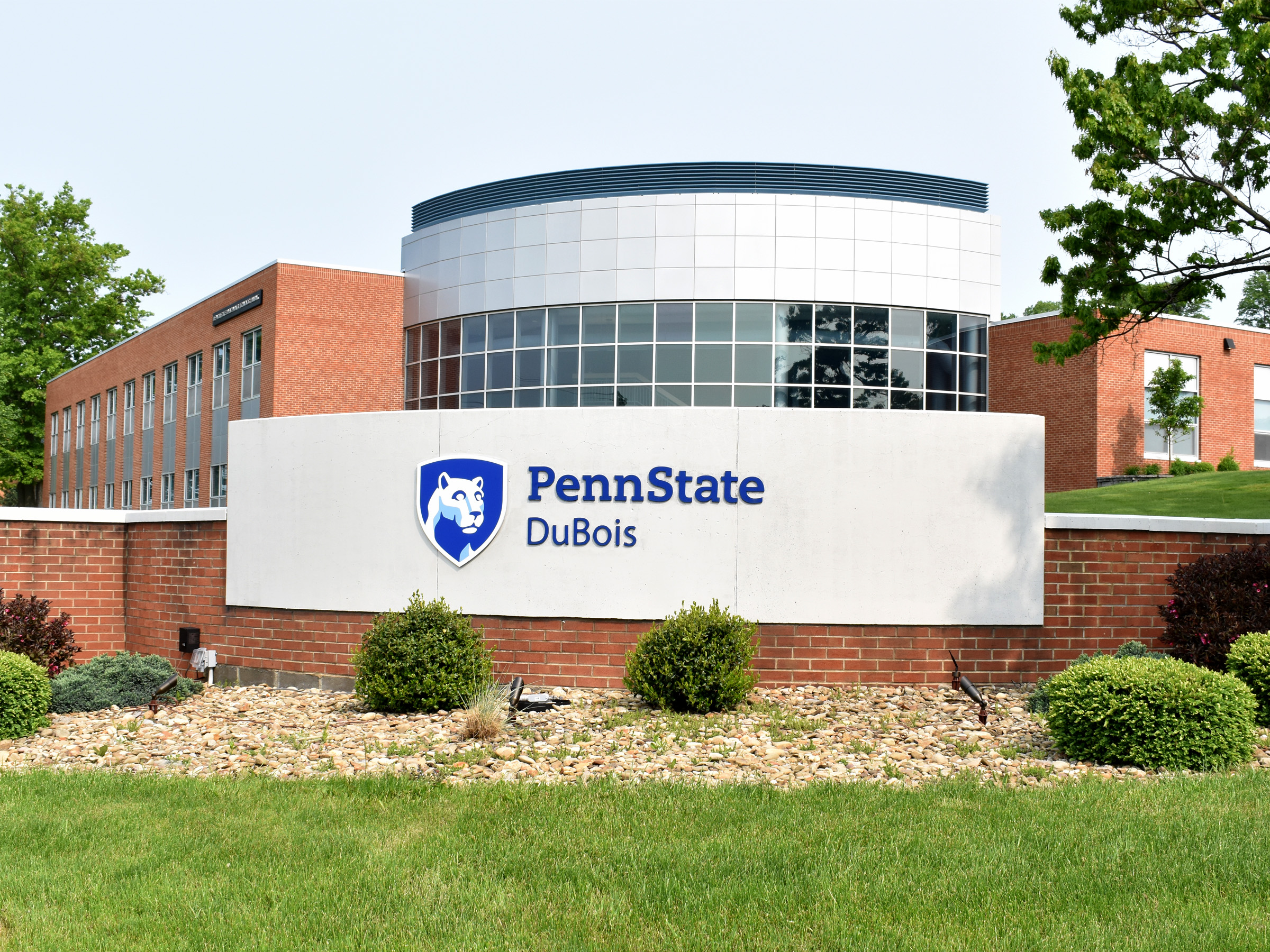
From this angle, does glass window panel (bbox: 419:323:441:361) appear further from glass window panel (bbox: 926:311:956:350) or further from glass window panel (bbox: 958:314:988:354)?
glass window panel (bbox: 958:314:988:354)

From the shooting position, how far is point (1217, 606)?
38.7 ft

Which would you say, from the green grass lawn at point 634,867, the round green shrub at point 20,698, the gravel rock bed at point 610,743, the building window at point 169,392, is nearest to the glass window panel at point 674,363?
the gravel rock bed at point 610,743

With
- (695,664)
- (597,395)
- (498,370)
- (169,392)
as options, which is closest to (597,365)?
(597,395)

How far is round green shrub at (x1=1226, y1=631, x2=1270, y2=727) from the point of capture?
397 inches

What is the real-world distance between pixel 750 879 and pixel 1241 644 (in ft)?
22.2

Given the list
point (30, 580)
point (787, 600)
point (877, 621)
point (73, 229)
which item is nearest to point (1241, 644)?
point (877, 621)

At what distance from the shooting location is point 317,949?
508 cm

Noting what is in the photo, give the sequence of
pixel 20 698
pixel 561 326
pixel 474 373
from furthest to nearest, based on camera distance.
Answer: pixel 474 373 < pixel 561 326 < pixel 20 698

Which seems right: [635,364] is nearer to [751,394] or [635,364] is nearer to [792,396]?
[751,394]

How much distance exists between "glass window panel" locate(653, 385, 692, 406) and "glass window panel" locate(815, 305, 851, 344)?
3.61 meters

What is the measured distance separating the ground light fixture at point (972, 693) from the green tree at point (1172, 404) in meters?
24.6

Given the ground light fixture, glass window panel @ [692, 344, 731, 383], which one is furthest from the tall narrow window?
the ground light fixture

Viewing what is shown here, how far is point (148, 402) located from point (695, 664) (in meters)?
36.9

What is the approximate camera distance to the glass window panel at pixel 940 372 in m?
29.3
